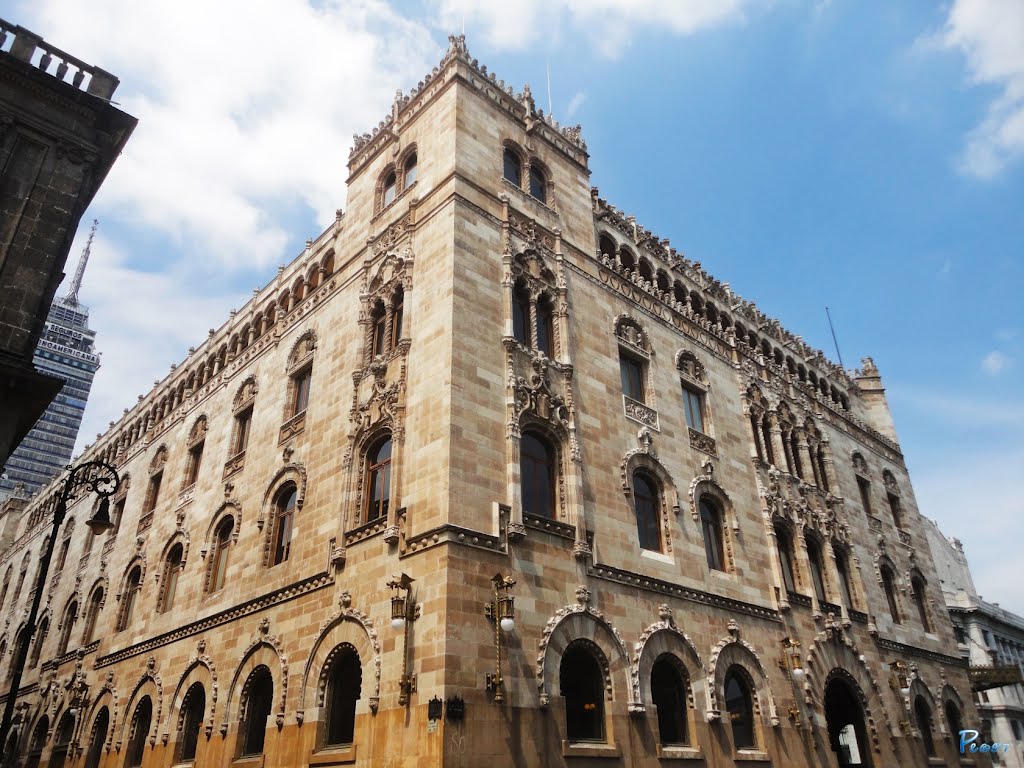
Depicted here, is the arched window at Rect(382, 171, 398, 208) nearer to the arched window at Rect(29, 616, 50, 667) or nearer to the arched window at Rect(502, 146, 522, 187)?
the arched window at Rect(502, 146, 522, 187)

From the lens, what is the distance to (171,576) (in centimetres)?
2867

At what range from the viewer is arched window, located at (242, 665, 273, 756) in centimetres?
2050

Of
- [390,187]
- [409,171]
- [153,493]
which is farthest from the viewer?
[153,493]

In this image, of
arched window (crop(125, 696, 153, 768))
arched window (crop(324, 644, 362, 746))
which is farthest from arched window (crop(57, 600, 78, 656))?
arched window (crop(324, 644, 362, 746))

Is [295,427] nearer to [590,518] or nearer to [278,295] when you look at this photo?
[278,295]

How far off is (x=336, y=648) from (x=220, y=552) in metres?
9.91

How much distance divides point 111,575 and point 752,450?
2783 centimetres

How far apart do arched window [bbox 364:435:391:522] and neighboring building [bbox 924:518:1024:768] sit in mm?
43574

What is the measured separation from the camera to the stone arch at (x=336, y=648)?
17.1 meters

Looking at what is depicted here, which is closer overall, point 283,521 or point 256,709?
point 256,709

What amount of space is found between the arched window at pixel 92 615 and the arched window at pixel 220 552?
10.4 m

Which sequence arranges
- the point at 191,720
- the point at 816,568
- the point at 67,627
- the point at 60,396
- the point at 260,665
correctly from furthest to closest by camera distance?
the point at 60,396 < the point at 67,627 < the point at 816,568 < the point at 191,720 < the point at 260,665

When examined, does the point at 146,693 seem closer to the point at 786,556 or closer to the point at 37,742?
the point at 37,742

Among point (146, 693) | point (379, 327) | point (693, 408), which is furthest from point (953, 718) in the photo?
point (146, 693)
